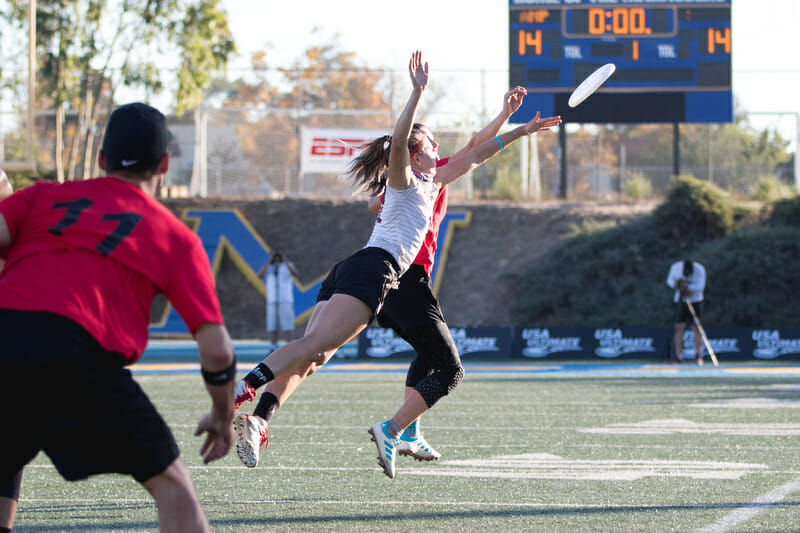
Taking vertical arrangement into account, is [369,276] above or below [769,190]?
below

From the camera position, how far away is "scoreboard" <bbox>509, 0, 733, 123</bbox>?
21.2 m

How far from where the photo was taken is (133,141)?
3.12 meters

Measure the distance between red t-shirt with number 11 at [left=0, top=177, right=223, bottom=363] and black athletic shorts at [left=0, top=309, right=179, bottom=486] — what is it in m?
0.05

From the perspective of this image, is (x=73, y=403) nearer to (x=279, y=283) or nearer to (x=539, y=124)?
(x=539, y=124)

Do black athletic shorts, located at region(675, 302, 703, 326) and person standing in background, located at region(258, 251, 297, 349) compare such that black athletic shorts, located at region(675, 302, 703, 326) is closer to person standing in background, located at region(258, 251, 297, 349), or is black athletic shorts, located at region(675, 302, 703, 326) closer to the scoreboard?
the scoreboard

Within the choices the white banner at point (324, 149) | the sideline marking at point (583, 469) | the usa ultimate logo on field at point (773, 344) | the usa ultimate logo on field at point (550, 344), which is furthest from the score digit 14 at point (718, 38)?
the sideline marking at point (583, 469)

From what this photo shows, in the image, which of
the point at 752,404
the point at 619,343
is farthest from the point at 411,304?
the point at 619,343

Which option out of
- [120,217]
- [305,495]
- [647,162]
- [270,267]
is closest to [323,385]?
[270,267]

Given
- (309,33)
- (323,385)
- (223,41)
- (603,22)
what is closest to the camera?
(323,385)

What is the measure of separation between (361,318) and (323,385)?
852 cm

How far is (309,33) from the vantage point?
4978 cm

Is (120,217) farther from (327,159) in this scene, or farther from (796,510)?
(327,159)

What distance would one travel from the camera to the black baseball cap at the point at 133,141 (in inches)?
123

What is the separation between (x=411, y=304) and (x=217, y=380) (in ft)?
9.21
